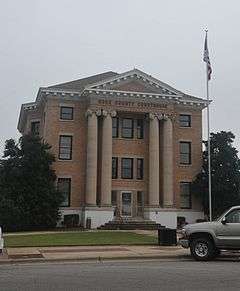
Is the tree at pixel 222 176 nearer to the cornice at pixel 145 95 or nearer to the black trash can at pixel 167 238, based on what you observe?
the cornice at pixel 145 95

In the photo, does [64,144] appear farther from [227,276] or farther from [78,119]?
[227,276]

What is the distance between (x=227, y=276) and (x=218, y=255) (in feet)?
19.7

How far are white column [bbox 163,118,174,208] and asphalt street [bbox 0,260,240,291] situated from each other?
26836 millimetres

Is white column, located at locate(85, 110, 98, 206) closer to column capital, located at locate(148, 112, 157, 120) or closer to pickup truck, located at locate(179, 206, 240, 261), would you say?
column capital, located at locate(148, 112, 157, 120)

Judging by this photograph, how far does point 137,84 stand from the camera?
4416cm

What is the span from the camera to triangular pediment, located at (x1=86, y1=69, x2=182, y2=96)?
43.4 meters

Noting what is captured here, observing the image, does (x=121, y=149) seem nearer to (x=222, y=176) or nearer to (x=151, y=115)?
(x=151, y=115)

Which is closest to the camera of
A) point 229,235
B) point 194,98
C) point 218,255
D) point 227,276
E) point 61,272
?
point 227,276

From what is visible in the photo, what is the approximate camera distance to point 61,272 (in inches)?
560

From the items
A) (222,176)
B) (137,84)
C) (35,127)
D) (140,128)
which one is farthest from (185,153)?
(35,127)

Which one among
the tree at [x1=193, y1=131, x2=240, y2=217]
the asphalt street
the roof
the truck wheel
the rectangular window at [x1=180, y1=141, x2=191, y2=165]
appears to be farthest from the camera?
the rectangular window at [x1=180, y1=141, x2=191, y2=165]

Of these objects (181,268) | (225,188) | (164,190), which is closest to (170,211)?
(164,190)

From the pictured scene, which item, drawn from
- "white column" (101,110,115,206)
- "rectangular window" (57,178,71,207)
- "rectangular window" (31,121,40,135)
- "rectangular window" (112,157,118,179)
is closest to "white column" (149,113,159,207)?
"rectangular window" (112,157,118,179)

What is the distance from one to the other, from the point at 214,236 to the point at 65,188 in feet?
86.4
